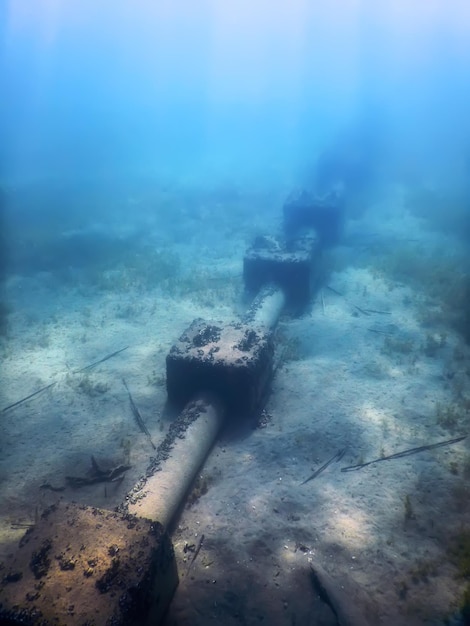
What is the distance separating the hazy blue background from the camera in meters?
104

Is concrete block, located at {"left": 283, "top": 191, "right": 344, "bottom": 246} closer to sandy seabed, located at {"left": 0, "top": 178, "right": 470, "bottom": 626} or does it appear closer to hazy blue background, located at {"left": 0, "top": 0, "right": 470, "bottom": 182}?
sandy seabed, located at {"left": 0, "top": 178, "right": 470, "bottom": 626}

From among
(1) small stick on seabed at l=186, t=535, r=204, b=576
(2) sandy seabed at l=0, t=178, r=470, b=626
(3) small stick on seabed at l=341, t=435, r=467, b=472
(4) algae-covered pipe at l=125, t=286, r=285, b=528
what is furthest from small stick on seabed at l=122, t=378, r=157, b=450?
(3) small stick on seabed at l=341, t=435, r=467, b=472

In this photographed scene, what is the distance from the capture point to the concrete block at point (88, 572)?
109 inches

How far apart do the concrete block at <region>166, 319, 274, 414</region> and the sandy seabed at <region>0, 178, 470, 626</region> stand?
0.57 meters

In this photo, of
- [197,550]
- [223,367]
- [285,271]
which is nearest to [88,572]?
[197,550]

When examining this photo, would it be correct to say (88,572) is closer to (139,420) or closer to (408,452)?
(139,420)

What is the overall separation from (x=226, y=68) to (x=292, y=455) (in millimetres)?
214233

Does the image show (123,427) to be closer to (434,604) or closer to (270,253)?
(434,604)

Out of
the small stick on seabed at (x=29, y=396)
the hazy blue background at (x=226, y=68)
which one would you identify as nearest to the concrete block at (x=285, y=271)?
the small stick on seabed at (x=29, y=396)

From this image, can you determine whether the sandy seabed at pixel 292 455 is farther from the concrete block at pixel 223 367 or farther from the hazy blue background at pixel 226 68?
the hazy blue background at pixel 226 68

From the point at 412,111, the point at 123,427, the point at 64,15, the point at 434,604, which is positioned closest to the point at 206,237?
the point at 123,427

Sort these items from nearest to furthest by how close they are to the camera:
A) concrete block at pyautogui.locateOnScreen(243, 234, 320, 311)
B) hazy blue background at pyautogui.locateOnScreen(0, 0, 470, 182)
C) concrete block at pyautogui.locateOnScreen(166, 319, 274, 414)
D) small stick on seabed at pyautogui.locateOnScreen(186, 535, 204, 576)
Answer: small stick on seabed at pyautogui.locateOnScreen(186, 535, 204, 576), concrete block at pyautogui.locateOnScreen(166, 319, 274, 414), concrete block at pyautogui.locateOnScreen(243, 234, 320, 311), hazy blue background at pyautogui.locateOnScreen(0, 0, 470, 182)

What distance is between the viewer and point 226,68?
179125mm

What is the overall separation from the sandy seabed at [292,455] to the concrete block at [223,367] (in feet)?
1.85
